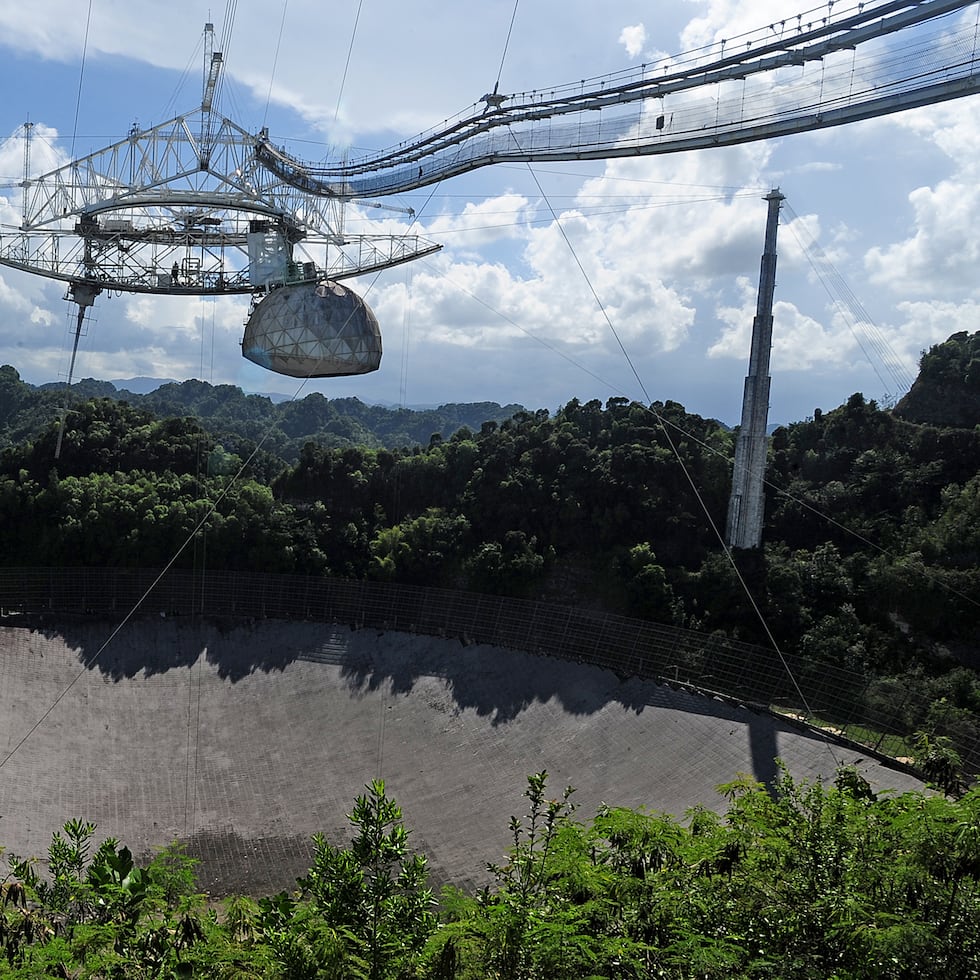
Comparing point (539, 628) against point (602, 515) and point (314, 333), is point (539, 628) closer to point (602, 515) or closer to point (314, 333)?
point (602, 515)

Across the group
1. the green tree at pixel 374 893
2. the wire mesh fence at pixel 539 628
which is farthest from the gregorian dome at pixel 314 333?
the green tree at pixel 374 893

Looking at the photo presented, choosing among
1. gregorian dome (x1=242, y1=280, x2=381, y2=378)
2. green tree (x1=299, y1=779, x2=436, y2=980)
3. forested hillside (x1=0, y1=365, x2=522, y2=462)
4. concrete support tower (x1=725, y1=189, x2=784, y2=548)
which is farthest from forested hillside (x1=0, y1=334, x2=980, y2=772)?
forested hillside (x1=0, y1=365, x2=522, y2=462)

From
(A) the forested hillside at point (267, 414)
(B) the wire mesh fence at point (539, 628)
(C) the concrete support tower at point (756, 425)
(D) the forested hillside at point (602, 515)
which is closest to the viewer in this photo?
(B) the wire mesh fence at point (539, 628)

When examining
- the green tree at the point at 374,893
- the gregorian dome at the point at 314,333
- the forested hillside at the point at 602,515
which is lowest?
the green tree at the point at 374,893

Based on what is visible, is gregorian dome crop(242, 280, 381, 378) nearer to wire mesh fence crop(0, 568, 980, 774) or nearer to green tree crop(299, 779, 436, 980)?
wire mesh fence crop(0, 568, 980, 774)

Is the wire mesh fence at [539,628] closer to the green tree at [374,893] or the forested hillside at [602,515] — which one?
the forested hillside at [602,515]

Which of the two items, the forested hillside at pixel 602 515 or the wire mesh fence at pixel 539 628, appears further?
the forested hillside at pixel 602 515
